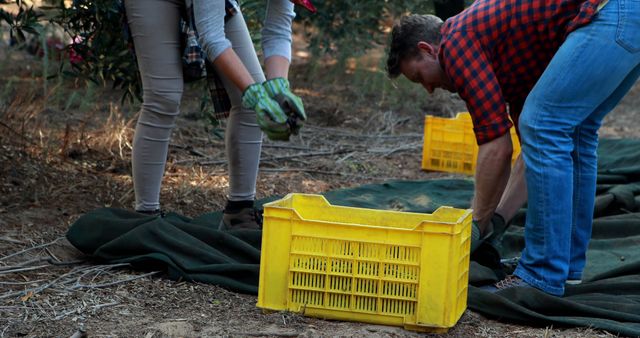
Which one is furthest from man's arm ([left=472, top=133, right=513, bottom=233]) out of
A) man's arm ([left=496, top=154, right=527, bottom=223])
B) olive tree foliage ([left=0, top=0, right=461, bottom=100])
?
olive tree foliage ([left=0, top=0, right=461, bottom=100])

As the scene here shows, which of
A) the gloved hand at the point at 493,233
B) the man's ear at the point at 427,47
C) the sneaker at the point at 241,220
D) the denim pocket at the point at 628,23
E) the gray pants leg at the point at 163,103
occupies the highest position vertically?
the denim pocket at the point at 628,23

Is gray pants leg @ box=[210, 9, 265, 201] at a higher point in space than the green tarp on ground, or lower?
higher

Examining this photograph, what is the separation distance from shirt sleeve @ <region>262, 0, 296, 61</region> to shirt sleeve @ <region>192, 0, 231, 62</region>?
0.41m

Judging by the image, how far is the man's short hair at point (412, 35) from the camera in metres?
3.29

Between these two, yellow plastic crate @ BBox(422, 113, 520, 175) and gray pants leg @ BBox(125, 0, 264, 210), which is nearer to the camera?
gray pants leg @ BBox(125, 0, 264, 210)

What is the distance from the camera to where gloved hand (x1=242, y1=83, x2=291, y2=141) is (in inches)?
126

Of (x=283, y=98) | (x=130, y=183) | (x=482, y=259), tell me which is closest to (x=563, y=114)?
(x=482, y=259)

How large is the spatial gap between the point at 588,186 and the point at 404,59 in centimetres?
83

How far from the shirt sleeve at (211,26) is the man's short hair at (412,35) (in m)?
0.61

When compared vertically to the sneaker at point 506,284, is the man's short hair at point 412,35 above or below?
above

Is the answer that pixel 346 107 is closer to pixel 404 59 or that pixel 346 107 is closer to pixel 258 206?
pixel 258 206

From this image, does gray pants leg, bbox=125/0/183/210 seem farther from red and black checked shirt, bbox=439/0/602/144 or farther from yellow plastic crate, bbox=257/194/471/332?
red and black checked shirt, bbox=439/0/602/144

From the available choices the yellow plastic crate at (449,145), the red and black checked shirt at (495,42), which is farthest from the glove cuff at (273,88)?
the yellow plastic crate at (449,145)

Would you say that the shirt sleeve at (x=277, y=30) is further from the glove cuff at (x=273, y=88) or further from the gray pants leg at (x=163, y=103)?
the glove cuff at (x=273, y=88)
